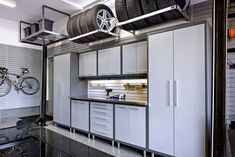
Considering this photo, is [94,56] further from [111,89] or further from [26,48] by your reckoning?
[26,48]

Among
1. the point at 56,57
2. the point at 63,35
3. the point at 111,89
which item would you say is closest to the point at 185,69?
the point at 111,89

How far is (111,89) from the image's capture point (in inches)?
190

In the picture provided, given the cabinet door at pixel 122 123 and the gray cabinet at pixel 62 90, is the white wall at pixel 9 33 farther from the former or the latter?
the cabinet door at pixel 122 123

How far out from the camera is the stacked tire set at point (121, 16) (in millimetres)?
3211

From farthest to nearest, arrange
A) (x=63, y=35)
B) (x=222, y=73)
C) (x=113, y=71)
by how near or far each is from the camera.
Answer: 1. (x=63, y=35)
2. (x=113, y=71)
3. (x=222, y=73)

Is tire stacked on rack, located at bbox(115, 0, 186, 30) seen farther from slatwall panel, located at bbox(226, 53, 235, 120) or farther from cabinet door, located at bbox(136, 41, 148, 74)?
slatwall panel, located at bbox(226, 53, 235, 120)

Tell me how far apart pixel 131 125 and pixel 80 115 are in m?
1.71

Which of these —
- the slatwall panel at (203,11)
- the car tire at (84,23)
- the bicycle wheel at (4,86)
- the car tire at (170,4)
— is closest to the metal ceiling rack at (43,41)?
the bicycle wheel at (4,86)

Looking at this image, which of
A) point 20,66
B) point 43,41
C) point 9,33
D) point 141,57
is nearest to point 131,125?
point 141,57

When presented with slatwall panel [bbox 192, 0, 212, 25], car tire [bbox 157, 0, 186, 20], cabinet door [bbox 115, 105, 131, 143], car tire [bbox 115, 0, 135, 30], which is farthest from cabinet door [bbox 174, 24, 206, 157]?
car tire [bbox 115, 0, 135, 30]

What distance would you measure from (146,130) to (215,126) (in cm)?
156

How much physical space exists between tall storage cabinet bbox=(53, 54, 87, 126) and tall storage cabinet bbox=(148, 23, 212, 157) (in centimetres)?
272

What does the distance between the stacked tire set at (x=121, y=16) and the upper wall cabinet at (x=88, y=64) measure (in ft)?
1.43

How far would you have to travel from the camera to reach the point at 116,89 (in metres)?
4.80
